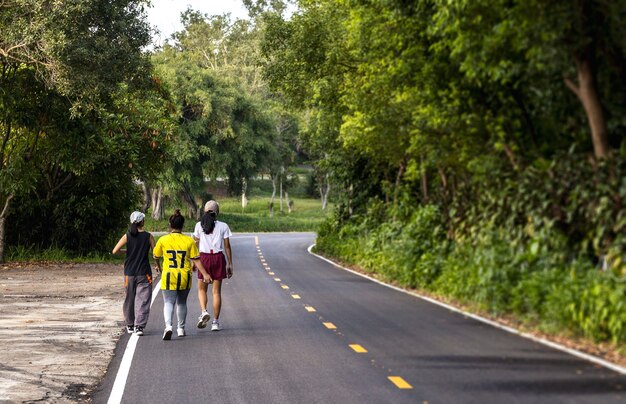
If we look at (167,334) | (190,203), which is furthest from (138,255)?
(190,203)

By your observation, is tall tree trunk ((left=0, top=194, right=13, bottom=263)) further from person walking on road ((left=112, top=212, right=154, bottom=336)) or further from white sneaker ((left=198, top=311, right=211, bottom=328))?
white sneaker ((left=198, top=311, right=211, bottom=328))

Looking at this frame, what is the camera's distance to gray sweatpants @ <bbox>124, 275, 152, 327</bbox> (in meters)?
14.1

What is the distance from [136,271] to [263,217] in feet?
210

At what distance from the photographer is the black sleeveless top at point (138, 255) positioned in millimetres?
14328

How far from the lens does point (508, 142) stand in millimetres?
17219

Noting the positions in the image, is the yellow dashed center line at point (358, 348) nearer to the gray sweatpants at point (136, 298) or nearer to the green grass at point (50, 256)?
the gray sweatpants at point (136, 298)

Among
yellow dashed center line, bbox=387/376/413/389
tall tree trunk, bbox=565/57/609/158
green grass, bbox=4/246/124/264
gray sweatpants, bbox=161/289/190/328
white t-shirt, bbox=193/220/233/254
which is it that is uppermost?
tall tree trunk, bbox=565/57/609/158

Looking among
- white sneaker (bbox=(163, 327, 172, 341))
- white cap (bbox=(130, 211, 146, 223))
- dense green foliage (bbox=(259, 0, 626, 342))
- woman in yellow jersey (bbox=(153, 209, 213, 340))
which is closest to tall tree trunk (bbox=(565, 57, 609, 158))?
dense green foliage (bbox=(259, 0, 626, 342))

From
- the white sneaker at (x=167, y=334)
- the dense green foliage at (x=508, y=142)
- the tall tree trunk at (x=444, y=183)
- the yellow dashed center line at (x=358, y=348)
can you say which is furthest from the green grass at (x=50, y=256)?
the yellow dashed center line at (x=358, y=348)

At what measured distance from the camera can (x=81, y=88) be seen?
25.2 meters

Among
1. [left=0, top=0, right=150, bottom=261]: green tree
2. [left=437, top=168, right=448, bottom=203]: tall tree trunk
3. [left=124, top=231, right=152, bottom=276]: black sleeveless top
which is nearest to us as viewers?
[left=124, top=231, right=152, bottom=276]: black sleeveless top

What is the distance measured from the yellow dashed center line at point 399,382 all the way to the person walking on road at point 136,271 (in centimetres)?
527

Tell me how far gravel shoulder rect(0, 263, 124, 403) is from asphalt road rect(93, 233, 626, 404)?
37 centimetres

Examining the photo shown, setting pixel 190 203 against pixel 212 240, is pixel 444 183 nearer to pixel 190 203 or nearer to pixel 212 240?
pixel 212 240
